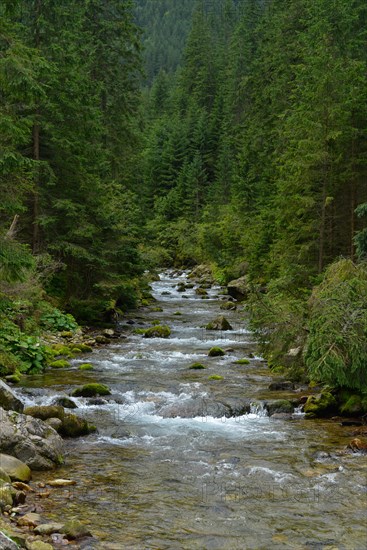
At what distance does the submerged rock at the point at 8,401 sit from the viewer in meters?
10.1

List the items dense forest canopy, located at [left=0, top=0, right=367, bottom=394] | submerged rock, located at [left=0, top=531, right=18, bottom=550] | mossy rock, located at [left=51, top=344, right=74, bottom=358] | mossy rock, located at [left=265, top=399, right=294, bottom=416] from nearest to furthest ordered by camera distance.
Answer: submerged rock, located at [left=0, top=531, right=18, bottom=550] < dense forest canopy, located at [left=0, top=0, right=367, bottom=394] < mossy rock, located at [left=265, top=399, right=294, bottom=416] < mossy rock, located at [left=51, top=344, right=74, bottom=358]

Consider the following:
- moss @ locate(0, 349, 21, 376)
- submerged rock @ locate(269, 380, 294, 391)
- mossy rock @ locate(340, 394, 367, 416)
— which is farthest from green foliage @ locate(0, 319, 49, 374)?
mossy rock @ locate(340, 394, 367, 416)

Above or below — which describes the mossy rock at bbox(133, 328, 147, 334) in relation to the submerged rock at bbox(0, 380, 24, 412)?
below

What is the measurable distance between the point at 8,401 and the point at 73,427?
1283 mm

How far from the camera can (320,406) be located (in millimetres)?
12062

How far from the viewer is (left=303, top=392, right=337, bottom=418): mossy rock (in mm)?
12008

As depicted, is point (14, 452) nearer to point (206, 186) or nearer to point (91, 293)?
point (91, 293)

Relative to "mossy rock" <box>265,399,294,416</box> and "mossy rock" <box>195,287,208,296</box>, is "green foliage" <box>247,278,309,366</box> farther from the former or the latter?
"mossy rock" <box>195,287,208,296</box>

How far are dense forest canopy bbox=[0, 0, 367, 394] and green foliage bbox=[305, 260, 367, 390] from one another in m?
0.04

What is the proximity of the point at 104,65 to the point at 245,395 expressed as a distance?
24.7 m

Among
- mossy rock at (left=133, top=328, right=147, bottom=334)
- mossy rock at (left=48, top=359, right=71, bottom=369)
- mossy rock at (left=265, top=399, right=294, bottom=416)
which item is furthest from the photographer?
mossy rock at (left=133, top=328, right=147, bottom=334)

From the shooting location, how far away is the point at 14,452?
862 cm

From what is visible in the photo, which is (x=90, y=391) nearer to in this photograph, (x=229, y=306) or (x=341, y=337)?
(x=341, y=337)

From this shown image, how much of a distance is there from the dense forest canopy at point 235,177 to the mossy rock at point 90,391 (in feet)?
9.43
